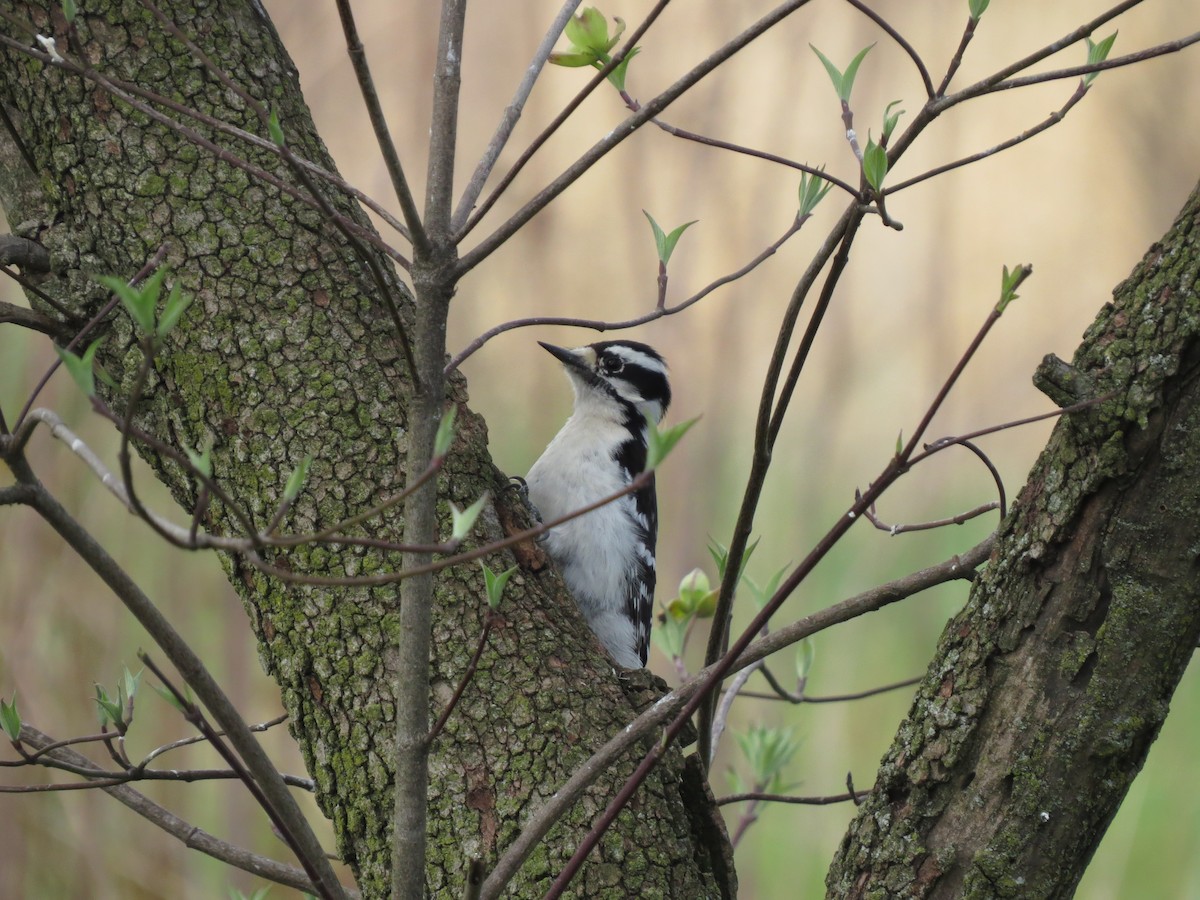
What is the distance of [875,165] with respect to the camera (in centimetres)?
114

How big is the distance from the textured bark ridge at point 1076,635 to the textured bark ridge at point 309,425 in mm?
358

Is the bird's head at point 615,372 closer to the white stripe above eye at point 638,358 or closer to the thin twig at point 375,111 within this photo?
the white stripe above eye at point 638,358

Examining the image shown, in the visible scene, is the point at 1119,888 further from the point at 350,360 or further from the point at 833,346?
the point at 350,360

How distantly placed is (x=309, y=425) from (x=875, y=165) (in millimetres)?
811

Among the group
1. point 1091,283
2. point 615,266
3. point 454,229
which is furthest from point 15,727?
point 1091,283

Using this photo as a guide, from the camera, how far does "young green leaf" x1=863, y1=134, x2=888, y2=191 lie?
1134mm

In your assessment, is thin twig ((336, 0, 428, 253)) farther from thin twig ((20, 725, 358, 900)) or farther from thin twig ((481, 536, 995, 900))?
thin twig ((20, 725, 358, 900))

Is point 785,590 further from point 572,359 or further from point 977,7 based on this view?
point 572,359

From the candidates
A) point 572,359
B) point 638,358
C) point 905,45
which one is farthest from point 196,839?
point 638,358

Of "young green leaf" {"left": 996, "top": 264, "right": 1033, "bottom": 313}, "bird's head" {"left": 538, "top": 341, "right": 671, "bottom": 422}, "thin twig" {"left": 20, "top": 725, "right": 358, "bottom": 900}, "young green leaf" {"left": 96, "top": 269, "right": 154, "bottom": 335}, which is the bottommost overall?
"young green leaf" {"left": 96, "top": 269, "right": 154, "bottom": 335}

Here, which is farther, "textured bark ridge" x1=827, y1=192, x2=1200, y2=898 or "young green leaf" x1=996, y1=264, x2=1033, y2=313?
"textured bark ridge" x1=827, y1=192, x2=1200, y2=898

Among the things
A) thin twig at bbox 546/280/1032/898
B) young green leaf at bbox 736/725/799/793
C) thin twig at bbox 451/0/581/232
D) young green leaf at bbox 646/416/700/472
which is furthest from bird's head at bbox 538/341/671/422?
young green leaf at bbox 646/416/700/472

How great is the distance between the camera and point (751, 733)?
236cm

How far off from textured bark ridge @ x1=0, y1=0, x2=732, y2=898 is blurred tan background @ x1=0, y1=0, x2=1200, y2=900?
2.21 meters
